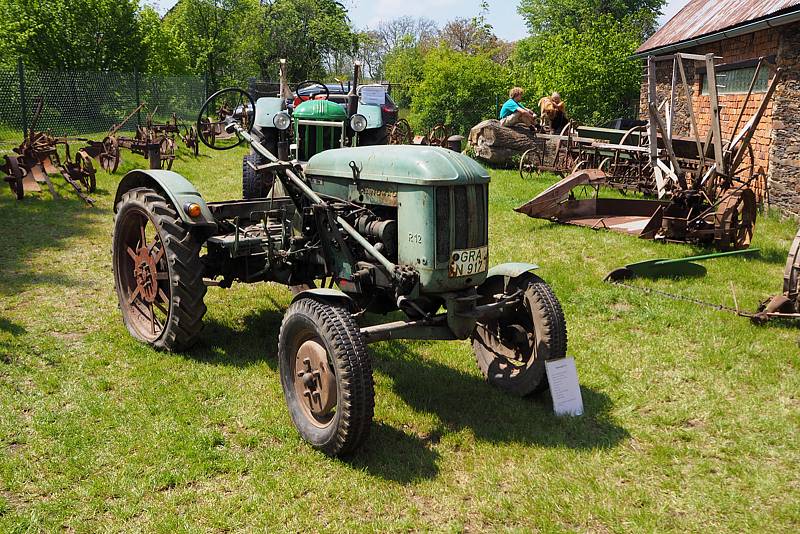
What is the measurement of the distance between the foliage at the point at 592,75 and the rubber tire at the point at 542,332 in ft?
50.4

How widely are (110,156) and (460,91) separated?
9.27 m

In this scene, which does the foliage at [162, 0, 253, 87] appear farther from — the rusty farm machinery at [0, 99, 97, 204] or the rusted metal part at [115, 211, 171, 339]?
the rusted metal part at [115, 211, 171, 339]

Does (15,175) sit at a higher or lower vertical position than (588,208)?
higher

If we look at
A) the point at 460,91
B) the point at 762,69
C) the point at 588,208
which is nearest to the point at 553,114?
the point at 460,91

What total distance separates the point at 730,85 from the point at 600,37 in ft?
27.8

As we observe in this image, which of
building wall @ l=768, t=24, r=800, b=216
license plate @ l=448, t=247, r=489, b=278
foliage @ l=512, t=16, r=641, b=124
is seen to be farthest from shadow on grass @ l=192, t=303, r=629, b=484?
foliage @ l=512, t=16, r=641, b=124

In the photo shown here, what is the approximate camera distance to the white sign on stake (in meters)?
3.97

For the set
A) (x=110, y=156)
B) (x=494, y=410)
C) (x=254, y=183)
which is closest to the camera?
(x=494, y=410)

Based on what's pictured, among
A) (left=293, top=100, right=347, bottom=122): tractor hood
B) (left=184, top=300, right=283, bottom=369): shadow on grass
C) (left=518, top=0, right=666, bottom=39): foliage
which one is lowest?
(left=184, top=300, right=283, bottom=369): shadow on grass

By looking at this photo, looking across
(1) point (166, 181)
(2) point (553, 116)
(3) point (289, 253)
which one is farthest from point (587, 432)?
(2) point (553, 116)

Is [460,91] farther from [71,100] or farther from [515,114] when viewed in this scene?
[71,100]

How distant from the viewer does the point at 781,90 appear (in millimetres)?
9609

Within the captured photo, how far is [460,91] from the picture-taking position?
59.8 feet

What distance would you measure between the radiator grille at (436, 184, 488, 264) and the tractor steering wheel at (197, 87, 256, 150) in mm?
1851
